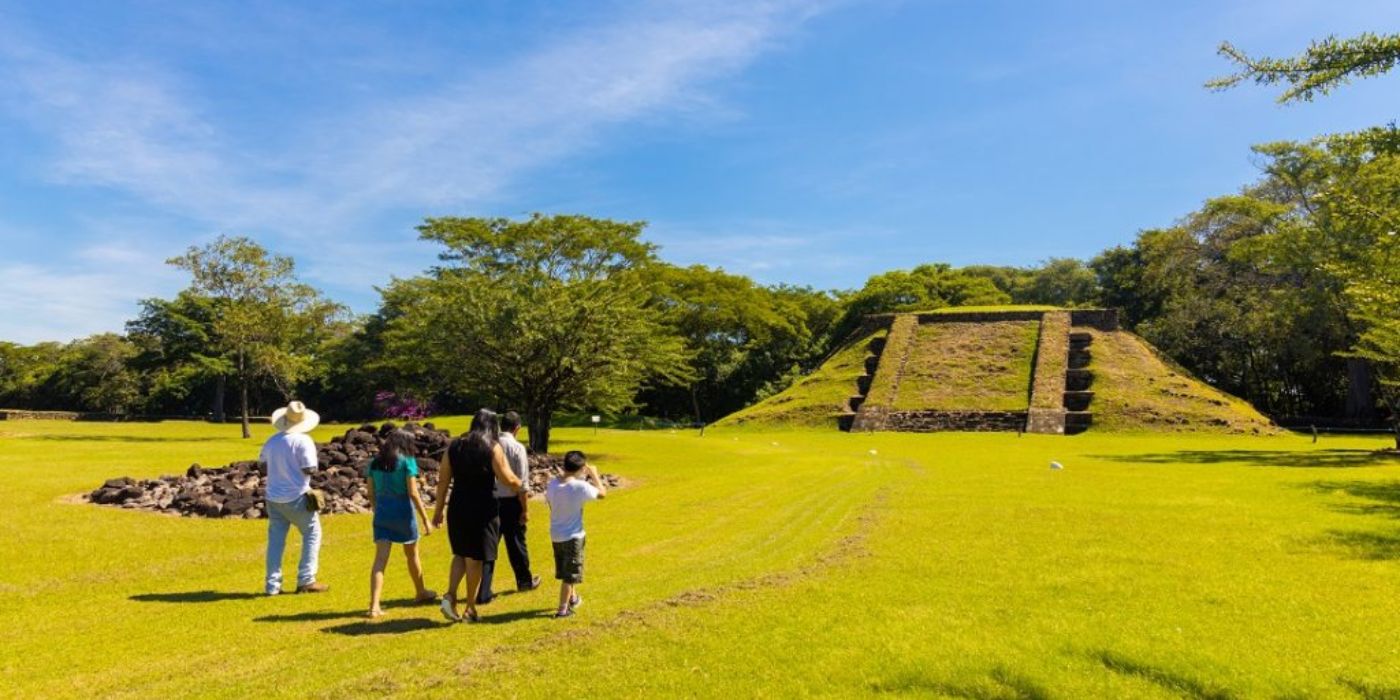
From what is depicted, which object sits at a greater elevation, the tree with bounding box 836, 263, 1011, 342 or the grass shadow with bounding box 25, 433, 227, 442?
the tree with bounding box 836, 263, 1011, 342

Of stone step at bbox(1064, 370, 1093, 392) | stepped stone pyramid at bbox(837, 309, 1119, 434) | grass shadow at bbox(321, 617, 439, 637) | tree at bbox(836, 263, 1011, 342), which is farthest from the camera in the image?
tree at bbox(836, 263, 1011, 342)

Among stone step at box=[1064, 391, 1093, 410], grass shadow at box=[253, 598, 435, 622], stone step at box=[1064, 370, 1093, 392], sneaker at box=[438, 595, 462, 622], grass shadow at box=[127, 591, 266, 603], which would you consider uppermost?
stone step at box=[1064, 370, 1093, 392]

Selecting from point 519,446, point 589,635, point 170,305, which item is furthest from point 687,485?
point 170,305

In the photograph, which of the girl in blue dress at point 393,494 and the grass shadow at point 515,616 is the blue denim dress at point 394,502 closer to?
the girl in blue dress at point 393,494

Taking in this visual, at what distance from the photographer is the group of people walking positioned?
23.6 ft

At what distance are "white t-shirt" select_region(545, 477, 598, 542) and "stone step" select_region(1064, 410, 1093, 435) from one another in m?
38.3

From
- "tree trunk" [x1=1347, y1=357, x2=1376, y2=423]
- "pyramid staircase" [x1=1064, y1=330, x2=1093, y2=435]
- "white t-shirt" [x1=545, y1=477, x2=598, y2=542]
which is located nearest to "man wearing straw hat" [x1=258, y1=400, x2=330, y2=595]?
"white t-shirt" [x1=545, y1=477, x2=598, y2=542]

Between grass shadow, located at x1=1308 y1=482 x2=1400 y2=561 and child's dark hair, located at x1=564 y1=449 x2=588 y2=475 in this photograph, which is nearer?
child's dark hair, located at x1=564 y1=449 x2=588 y2=475

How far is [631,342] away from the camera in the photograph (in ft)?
89.4

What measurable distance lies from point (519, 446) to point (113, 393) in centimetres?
7609

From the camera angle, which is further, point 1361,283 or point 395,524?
point 1361,283

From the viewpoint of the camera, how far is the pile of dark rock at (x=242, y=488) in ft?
45.3

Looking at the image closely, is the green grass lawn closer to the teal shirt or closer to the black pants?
the black pants

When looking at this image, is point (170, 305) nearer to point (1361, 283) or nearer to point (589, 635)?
point (589, 635)
